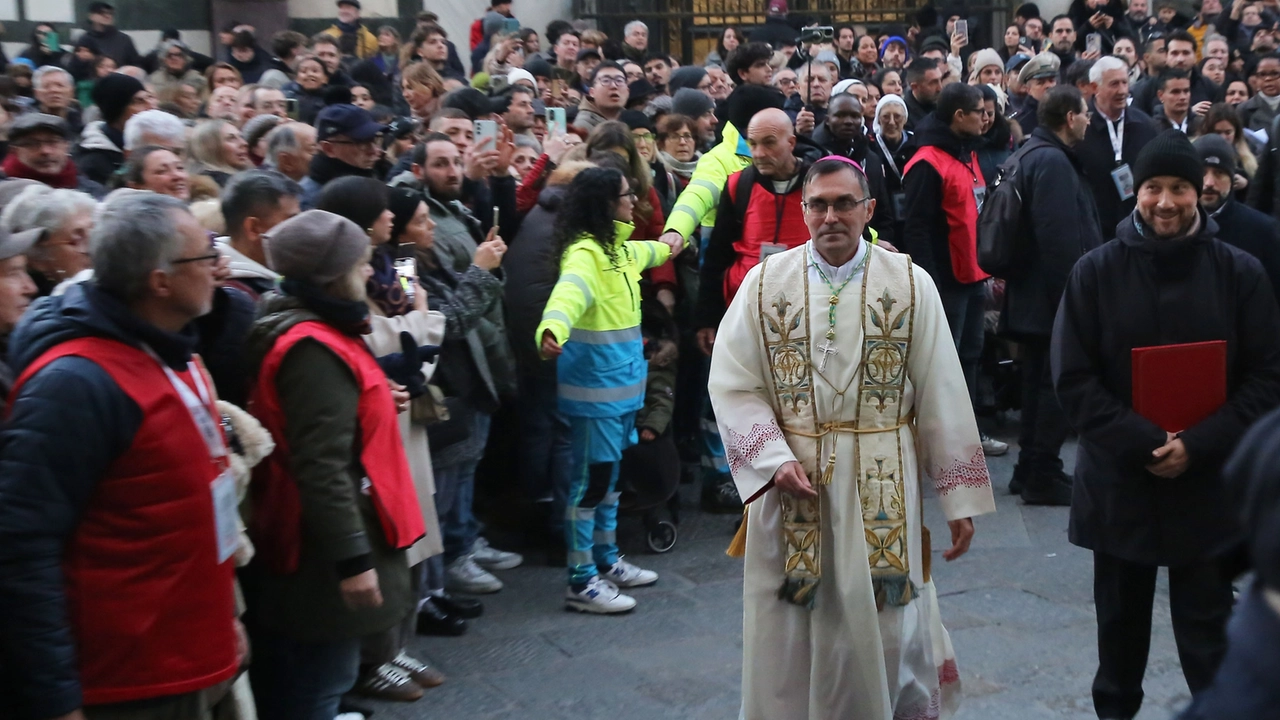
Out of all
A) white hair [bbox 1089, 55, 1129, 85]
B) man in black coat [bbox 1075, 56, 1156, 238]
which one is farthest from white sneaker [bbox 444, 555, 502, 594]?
white hair [bbox 1089, 55, 1129, 85]

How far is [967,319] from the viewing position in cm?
797

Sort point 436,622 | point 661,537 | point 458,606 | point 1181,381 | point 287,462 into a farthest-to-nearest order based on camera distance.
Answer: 1. point 661,537
2. point 458,606
3. point 436,622
4. point 1181,381
5. point 287,462

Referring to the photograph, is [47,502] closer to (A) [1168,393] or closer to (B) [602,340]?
(A) [1168,393]

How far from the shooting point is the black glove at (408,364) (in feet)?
14.3

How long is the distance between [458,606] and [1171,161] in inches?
125

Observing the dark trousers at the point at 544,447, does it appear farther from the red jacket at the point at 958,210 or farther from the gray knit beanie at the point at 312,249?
the gray knit beanie at the point at 312,249

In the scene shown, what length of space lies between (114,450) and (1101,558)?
3.06 metres

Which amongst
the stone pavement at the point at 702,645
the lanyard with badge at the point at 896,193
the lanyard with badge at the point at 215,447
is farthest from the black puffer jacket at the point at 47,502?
the lanyard with badge at the point at 896,193

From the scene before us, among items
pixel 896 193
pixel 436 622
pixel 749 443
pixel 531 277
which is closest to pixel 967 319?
pixel 896 193

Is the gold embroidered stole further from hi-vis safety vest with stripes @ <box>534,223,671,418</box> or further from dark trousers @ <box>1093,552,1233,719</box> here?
hi-vis safety vest with stripes @ <box>534,223,671,418</box>

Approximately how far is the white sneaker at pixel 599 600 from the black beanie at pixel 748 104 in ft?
9.24

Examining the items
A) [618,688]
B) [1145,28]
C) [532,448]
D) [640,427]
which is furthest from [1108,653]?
[1145,28]

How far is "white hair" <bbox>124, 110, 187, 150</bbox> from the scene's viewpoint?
5781mm

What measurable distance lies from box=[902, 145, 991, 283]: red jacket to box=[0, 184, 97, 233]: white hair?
4840 mm
